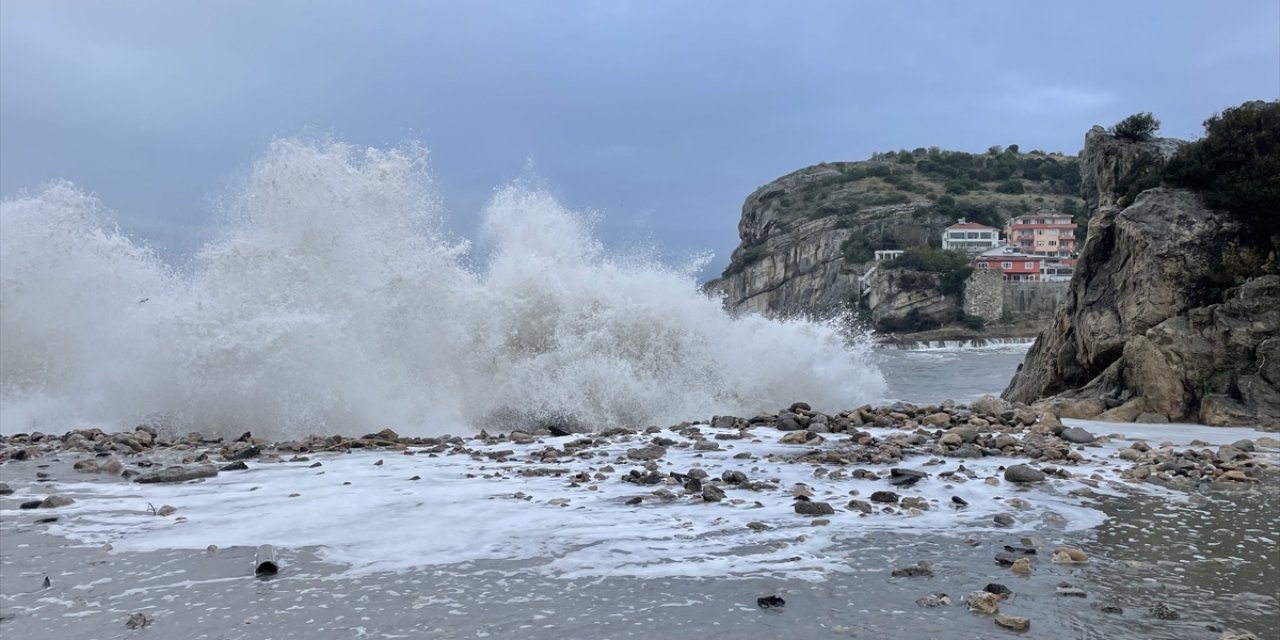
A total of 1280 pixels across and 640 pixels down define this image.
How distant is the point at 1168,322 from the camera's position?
40.0 ft

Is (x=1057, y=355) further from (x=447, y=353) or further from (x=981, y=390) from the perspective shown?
(x=447, y=353)

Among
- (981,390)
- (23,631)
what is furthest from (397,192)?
(981,390)

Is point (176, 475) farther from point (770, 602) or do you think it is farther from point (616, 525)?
point (770, 602)

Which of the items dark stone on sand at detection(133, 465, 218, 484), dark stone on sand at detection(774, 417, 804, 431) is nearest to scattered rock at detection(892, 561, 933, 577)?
dark stone on sand at detection(774, 417, 804, 431)

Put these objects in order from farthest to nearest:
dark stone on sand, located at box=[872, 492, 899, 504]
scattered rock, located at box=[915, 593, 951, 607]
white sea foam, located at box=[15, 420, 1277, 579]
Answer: dark stone on sand, located at box=[872, 492, 899, 504] → white sea foam, located at box=[15, 420, 1277, 579] → scattered rock, located at box=[915, 593, 951, 607]

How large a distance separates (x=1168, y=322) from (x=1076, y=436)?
13.6 feet

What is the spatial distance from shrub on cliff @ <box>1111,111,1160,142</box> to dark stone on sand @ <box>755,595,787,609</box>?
17.1m

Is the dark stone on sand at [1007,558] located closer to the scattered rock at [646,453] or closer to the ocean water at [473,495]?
the ocean water at [473,495]

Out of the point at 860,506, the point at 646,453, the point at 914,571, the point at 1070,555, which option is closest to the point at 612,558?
the point at 914,571

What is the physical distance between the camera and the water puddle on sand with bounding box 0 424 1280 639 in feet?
12.8

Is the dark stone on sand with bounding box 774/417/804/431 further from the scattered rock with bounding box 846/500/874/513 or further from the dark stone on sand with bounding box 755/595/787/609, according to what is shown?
→ the dark stone on sand with bounding box 755/595/787/609

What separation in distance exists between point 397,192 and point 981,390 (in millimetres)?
15210

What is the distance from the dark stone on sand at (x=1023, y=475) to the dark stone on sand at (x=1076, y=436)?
2543 millimetres

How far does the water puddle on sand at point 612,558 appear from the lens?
3891 mm
